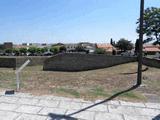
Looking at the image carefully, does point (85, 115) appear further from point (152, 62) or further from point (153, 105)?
A: point (152, 62)

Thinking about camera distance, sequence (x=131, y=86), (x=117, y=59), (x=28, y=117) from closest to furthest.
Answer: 1. (x=28, y=117)
2. (x=131, y=86)
3. (x=117, y=59)

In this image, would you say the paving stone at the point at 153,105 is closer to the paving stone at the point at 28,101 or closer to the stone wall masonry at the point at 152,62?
the paving stone at the point at 28,101

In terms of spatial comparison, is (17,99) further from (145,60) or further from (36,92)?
(145,60)

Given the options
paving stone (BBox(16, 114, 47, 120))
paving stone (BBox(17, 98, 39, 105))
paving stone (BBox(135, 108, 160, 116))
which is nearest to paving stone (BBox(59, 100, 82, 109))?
paving stone (BBox(17, 98, 39, 105))

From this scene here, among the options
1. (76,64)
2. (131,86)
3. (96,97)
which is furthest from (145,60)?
(96,97)

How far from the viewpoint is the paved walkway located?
4.80 meters

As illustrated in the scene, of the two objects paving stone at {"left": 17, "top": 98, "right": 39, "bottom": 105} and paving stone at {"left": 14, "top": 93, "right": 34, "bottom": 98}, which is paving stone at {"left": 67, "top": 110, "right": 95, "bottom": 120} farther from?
paving stone at {"left": 14, "top": 93, "right": 34, "bottom": 98}

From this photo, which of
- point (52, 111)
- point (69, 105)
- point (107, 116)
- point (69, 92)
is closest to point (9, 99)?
point (52, 111)

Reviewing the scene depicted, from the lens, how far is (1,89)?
7.27 m

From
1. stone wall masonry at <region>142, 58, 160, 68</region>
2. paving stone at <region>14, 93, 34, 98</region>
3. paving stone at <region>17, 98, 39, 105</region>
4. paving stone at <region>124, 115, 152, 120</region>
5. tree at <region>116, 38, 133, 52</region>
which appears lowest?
paving stone at <region>124, 115, 152, 120</region>

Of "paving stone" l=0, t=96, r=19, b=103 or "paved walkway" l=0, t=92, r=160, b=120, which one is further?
"paving stone" l=0, t=96, r=19, b=103

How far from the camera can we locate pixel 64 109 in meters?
5.29

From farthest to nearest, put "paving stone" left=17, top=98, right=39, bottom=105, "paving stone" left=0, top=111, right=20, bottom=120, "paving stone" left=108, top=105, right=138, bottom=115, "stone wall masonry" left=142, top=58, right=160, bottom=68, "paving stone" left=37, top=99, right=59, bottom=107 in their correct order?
"stone wall masonry" left=142, top=58, right=160, bottom=68, "paving stone" left=17, top=98, right=39, bottom=105, "paving stone" left=37, top=99, right=59, bottom=107, "paving stone" left=108, top=105, right=138, bottom=115, "paving stone" left=0, top=111, right=20, bottom=120

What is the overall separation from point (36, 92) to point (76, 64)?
56.2 ft
